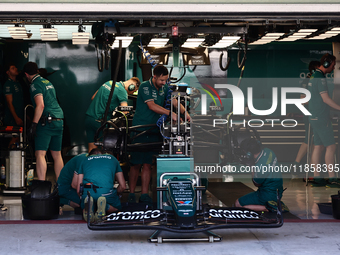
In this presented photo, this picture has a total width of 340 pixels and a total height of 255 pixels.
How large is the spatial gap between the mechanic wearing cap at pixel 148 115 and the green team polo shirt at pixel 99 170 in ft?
3.50

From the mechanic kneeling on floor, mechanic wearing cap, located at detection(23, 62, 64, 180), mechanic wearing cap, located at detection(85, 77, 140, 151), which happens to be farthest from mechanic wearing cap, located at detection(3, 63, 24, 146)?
the mechanic kneeling on floor

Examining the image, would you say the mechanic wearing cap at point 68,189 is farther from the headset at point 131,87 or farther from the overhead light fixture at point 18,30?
the headset at point 131,87

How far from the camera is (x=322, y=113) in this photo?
293 inches

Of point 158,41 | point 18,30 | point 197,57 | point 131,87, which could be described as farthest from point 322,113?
point 18,30

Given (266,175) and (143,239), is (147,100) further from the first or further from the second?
(143,239)

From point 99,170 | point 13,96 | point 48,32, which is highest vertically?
point 48,32

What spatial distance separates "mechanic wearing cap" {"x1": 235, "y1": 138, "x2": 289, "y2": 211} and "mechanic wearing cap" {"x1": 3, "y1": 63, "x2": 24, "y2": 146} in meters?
4.62

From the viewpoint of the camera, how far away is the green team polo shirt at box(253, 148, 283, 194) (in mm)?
5227

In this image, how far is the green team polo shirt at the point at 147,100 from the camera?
618 centimetres

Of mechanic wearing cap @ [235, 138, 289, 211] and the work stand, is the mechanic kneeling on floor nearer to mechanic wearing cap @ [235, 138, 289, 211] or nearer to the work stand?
the work stand

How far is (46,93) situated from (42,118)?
35cm

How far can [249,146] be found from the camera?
531cm

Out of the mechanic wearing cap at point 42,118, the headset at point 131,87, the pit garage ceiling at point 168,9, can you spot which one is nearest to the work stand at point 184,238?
the pit garage ceiling at point 168,9

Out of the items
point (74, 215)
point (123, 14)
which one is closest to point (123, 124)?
point (74, 215)
